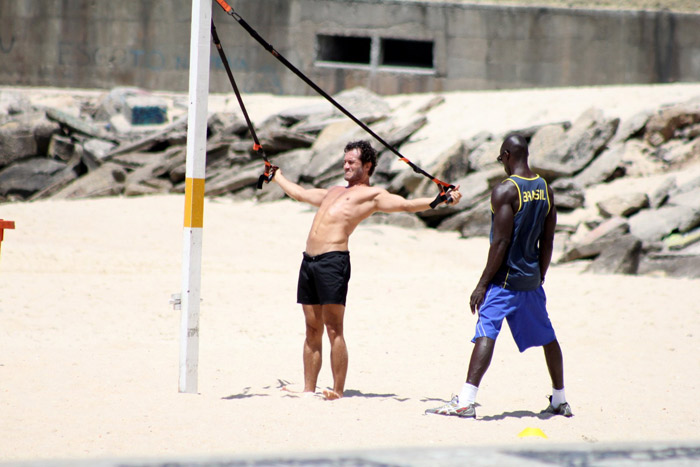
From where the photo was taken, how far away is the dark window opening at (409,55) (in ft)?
82.0

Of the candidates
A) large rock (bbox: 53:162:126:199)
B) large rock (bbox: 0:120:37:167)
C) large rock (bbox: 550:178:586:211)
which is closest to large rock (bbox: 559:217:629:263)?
large rock (bbox: 550:178:586:211)

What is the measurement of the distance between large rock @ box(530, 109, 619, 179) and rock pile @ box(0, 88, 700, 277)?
0.02m

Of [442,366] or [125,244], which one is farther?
[125,244]

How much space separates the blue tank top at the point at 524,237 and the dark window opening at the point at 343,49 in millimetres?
17863

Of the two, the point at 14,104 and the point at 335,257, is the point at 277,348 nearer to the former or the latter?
the point at 335,257

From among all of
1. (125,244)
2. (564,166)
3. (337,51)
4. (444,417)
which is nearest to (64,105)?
(337,51)

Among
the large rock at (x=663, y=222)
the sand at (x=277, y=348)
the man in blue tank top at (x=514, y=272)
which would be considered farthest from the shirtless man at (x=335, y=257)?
the large rock at (x=663, y=222)

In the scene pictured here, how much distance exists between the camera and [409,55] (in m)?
25.2

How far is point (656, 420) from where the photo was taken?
511 centimetres

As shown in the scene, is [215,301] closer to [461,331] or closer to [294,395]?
[461,331]

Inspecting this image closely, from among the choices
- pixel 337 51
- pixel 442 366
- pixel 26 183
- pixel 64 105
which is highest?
pixel 337 51

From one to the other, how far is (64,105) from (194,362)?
18.2 metres

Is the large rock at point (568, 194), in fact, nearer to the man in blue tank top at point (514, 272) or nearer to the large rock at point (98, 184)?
the large rock at point (98, 184)

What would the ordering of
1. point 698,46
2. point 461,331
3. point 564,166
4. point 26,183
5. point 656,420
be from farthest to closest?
1. point 698,46
2. point 26,183
3. point 564,166
4. point 461,331
5. point 656,420
